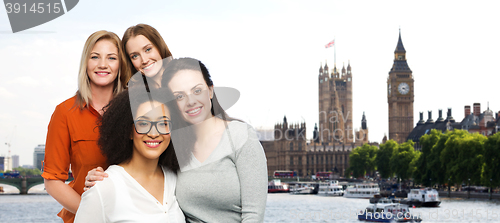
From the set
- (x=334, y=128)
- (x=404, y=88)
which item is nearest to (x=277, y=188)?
(x=404, y=88)

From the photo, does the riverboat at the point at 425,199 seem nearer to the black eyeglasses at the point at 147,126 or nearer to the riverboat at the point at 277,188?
the riverboat at the point at 277,188

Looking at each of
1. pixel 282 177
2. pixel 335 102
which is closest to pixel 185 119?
pixel 282 177

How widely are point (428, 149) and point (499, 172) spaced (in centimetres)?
1592

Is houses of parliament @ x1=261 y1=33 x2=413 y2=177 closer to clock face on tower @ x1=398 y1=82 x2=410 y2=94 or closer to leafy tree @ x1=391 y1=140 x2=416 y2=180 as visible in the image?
clock face on tower @ x1=398 y1=82 x2=410 y2=94

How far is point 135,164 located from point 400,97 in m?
110

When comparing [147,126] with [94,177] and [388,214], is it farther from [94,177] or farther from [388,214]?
[388,214]

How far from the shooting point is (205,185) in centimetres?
338

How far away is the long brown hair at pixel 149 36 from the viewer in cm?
422

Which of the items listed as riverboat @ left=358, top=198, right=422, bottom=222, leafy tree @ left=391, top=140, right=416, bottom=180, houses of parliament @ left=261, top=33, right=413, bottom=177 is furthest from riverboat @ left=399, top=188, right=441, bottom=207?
houses of parliament @ left=261, top=33, right=413, bottom=177

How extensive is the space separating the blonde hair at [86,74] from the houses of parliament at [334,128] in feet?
346

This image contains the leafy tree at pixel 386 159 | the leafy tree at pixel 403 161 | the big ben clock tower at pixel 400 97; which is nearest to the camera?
the leafy tree at pixel 403 161

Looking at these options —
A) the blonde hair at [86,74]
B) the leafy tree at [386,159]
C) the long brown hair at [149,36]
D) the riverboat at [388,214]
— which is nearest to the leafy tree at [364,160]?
the leafy tree at [386,159]

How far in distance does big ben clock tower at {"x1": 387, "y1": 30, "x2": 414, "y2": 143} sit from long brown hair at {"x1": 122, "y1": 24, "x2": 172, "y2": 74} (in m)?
107

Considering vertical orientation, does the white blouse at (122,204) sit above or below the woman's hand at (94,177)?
below
